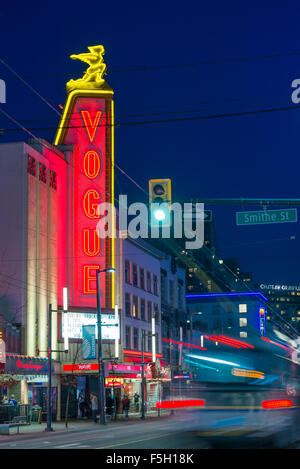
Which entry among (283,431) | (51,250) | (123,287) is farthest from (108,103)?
(283,431)

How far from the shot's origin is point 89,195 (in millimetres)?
53094

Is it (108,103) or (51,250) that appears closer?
(51,250)

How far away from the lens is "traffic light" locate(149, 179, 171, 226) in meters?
21.8

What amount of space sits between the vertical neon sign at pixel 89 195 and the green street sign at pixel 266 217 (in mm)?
29012

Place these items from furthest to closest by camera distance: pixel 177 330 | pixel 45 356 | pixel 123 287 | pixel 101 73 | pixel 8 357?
pixel 177 330
pixel 123 287
pixel 101 73
pixel 45 356
pixel 8 357

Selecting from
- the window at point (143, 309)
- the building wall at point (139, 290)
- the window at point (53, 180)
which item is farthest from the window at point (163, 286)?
the window at point (53, 180)

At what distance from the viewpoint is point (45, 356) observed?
4838 centimetres

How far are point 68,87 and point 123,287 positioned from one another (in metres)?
18.1

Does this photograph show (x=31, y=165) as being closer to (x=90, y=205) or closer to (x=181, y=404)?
(x=90, y=205)

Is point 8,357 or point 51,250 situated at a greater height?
point 51,250

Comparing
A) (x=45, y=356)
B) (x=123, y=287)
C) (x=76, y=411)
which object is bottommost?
(x=76, y=411)

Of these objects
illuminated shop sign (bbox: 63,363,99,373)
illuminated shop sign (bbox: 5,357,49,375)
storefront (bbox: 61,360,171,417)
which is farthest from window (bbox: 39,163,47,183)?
illuminated shop sign (bbox: 63,363,99,373)
